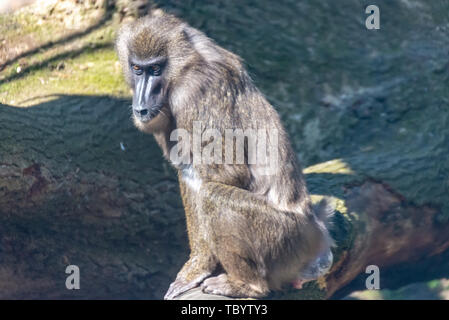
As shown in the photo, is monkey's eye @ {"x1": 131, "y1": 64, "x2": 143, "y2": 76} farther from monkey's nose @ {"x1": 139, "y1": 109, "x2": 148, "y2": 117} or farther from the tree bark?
the tree bark

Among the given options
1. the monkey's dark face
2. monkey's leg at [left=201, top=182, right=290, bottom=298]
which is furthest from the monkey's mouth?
monkey's leg at [left=201, top=182, right=290, bottom=298]

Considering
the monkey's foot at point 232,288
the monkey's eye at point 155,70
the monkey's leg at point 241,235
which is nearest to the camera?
the monkey's leg at point 241,235

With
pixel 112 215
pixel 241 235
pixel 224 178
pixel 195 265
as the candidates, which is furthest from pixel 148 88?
pixel 112 215

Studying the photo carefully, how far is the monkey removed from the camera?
4891mm

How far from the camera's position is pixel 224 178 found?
5.04 m

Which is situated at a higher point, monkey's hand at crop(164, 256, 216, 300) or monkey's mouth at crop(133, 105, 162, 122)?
monkey's mouth at crop(133, 105, 162, 122)

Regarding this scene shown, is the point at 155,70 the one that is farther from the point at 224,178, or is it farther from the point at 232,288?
the point at 232,288

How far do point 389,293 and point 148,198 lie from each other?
3.45 meters

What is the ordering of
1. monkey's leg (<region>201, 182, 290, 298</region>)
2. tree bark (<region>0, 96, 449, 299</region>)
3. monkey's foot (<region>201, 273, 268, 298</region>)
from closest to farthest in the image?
monkey's leg (<region>201, 182, 290, 298</region>)
monkey's foot (<region>201, 273, 268, 298</region>)
tree bark (<region>0, 96, 449, 299</region>)

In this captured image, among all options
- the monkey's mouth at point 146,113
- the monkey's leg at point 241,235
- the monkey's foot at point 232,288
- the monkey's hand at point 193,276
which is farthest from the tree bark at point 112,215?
the monkey's mouth at point 146,113

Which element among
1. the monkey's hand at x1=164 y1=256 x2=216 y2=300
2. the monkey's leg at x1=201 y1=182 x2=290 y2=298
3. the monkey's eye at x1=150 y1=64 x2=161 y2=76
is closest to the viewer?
the monkey's leg at x1=201 y1=182 x2=290 y2=298

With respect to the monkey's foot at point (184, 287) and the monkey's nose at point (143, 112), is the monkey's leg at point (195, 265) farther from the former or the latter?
the monkey's nose at point (143, 112)

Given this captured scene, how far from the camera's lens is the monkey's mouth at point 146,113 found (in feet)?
16.5

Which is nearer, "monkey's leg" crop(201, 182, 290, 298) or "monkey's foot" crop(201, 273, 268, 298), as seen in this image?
"monkey's leg" crop(201, 182, 290, 298)
